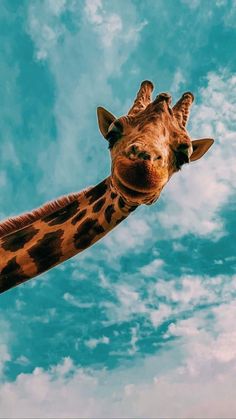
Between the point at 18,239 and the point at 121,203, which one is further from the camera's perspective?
the point at 18,239

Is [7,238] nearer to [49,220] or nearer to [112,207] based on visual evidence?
[49,220]

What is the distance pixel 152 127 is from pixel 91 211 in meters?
1.26

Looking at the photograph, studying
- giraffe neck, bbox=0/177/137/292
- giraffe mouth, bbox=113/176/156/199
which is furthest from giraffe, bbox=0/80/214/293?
giraffe mouth, bbox=113/176/156/199

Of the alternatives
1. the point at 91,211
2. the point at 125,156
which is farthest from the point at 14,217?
the point at 125,156

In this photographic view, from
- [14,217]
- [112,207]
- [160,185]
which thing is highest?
[14,217]

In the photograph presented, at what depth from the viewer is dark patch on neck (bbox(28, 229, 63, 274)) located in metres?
6.60

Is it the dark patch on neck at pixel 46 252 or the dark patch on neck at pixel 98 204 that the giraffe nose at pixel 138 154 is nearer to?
the dark patch on neck at pixel 98 204

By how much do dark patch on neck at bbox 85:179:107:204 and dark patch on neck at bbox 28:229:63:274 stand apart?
67 centimetres

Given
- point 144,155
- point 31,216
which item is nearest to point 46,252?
point 31,216

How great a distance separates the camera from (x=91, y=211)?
679 centimetres

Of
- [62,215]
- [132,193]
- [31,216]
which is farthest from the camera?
[31,216]

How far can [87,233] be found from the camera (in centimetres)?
666

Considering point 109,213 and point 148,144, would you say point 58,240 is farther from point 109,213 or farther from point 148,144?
point 148,144

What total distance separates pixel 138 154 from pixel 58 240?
1.76 m
